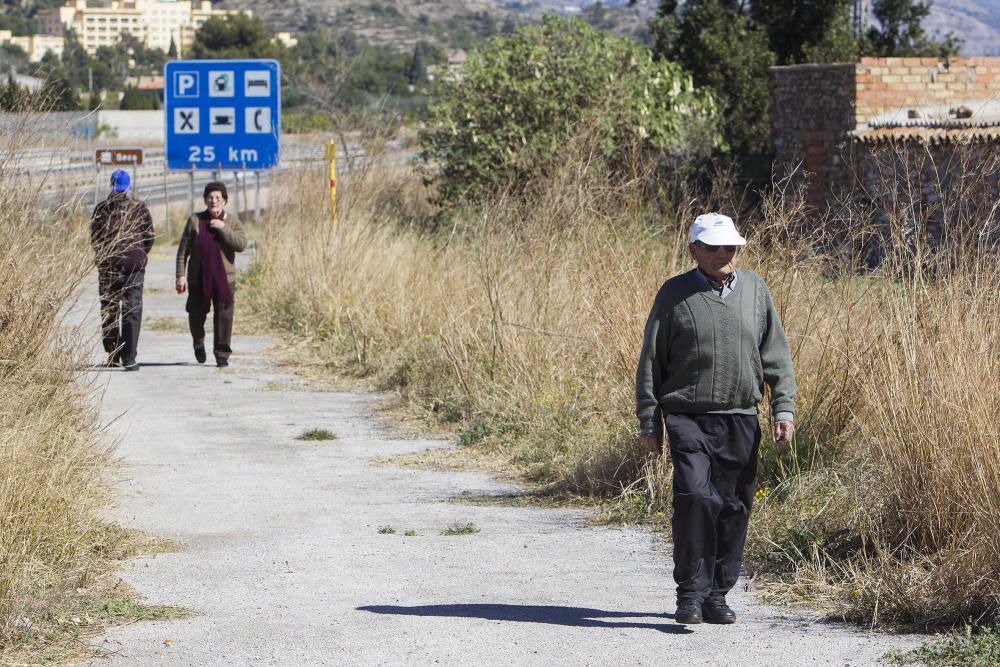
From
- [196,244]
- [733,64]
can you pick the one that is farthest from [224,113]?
[733,64]

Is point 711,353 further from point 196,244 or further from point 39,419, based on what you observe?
point 196,244

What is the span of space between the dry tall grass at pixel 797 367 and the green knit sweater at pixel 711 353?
79cm

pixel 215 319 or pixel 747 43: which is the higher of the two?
pixel 747 43

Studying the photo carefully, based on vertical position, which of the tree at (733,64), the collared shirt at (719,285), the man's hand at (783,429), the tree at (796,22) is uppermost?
the tree at (796,22)

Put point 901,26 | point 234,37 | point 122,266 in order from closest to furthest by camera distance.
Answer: point 122,266 → point 901,26 → point 234,37

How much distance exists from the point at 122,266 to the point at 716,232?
8.66 metres

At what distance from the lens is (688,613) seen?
6059mm

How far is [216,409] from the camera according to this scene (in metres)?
12.4

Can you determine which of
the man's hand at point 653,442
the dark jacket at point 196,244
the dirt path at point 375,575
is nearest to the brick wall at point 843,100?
the dark jacket at point 196,244

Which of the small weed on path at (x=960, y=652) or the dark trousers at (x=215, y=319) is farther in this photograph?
the dark trousers at (x=215, y=319)

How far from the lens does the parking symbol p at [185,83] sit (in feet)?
65.3

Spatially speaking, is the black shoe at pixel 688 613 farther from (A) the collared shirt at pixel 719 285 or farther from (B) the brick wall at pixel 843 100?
(B) the brick wall at pixel 843 100

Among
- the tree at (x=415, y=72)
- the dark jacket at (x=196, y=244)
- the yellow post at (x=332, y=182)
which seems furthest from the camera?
the tree at (x=415, y=72)

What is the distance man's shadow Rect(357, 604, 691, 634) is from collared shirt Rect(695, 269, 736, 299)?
1377 mm
